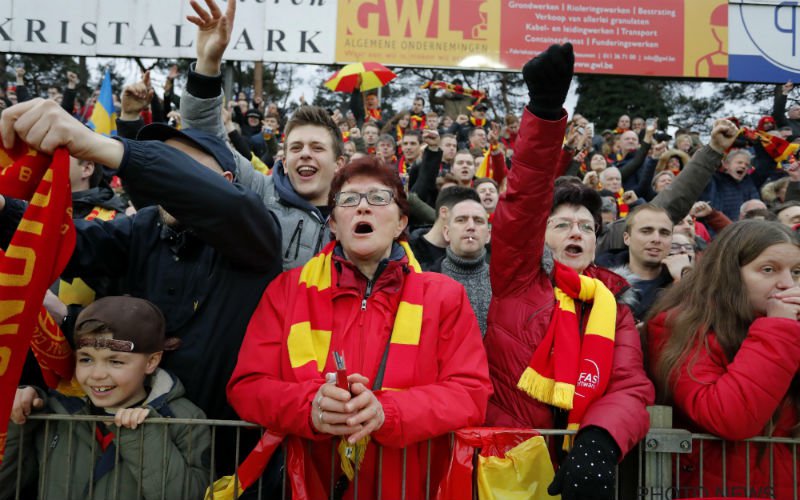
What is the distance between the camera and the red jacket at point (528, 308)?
2.32 m

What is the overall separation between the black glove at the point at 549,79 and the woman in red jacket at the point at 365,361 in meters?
0.67

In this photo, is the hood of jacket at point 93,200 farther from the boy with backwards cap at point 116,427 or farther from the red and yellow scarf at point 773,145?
the red and yellow scarf at point 773,145

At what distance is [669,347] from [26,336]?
7.47 ft

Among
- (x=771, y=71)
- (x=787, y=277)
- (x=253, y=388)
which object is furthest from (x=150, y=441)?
(x=771, y=71)

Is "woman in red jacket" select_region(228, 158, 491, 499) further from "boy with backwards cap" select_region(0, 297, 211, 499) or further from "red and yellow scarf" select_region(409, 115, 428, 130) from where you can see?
"red and yellow scarf" select_region(409, 115, 428, 130)

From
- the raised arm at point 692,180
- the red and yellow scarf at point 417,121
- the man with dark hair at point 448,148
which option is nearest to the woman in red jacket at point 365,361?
the raised arm at point 692,180

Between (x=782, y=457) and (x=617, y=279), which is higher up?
(x=617, y=279)

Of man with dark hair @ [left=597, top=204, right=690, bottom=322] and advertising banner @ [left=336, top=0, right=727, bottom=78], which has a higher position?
advertising banner @ [left=336, top=0, right=727, bottom=78]

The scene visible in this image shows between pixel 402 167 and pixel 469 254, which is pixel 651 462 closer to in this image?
pixel 469 254

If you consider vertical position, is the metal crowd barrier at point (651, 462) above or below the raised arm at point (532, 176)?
below

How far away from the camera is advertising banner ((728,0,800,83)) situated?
554 inches

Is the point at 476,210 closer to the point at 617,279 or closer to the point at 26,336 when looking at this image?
the point at 617,279

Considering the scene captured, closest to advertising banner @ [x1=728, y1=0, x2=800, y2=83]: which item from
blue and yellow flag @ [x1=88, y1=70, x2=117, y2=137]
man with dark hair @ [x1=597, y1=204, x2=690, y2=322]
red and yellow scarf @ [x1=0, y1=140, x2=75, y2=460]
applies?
man with dark hair @ [x1=597, y1=204, x2=690, y2=322]

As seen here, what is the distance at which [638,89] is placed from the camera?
79.5 ft
